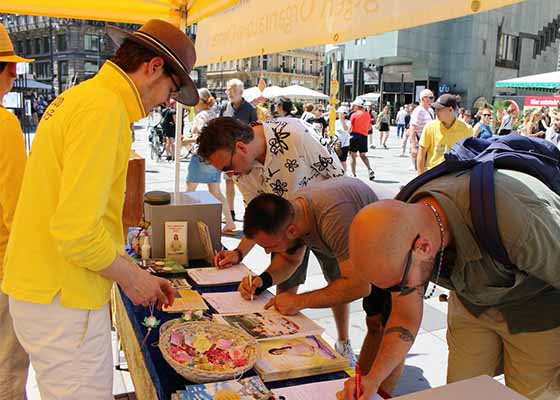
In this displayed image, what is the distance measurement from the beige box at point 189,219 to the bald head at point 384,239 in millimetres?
1444

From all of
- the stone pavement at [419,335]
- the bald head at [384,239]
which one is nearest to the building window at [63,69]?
the stone pavement at [419,335]

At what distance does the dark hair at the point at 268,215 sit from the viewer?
5.92 feet

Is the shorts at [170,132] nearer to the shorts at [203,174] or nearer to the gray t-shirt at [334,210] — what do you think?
the shorts at [203,174]

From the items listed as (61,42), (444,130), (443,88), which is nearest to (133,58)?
(444,130)

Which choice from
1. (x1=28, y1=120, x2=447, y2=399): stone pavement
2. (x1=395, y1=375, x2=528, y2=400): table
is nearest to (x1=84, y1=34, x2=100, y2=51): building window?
(x1=28, y1=120, x2=447, y2=399): stone pavement

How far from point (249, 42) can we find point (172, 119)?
981cm

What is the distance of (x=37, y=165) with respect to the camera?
129 cm

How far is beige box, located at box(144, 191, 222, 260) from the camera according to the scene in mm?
2496

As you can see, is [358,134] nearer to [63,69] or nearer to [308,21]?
[308,21]

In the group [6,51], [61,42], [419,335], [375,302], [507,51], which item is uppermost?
[61,42]

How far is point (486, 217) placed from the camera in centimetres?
125

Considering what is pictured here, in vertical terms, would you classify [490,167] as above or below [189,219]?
above

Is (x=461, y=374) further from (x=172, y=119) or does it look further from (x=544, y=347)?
(x=172, y=119)

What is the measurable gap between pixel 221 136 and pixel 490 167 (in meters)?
1.20
